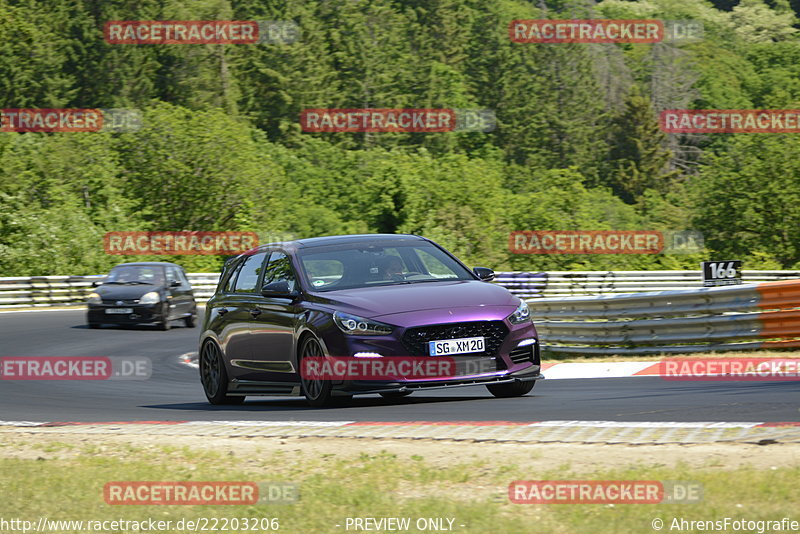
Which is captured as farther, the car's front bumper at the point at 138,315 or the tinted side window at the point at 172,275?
the tinted side window at the point at 172,275

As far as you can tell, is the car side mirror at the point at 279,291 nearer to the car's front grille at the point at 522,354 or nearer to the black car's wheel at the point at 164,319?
the car's front grille at the point at 522,354

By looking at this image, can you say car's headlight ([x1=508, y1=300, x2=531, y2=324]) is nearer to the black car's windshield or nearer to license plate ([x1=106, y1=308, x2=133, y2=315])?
the black car's windshield

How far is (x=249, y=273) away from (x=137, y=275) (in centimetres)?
1524

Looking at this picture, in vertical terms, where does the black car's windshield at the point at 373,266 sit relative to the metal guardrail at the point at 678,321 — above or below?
above

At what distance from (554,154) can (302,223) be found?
46.7 meters

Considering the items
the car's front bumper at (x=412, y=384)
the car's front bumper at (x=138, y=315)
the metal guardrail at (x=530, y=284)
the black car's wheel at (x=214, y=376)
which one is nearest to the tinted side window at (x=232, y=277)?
the black car's wheel at (x=214, y=376)

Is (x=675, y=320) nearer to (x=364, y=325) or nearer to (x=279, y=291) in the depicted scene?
(x=279, y=291)

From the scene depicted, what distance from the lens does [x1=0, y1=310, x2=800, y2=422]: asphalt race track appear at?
9.47 m

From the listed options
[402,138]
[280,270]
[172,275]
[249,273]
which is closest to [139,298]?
[172,275]

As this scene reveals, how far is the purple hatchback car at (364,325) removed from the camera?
34.1 ft

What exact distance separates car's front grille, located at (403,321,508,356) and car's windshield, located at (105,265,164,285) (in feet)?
56.6

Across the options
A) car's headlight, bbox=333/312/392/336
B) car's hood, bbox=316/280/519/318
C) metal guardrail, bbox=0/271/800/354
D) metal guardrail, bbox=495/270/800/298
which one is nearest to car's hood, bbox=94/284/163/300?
metal guardrail, bbox=0/271/800/354

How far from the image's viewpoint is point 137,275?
27.2 m

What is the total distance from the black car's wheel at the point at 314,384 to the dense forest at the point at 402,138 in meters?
32.9
